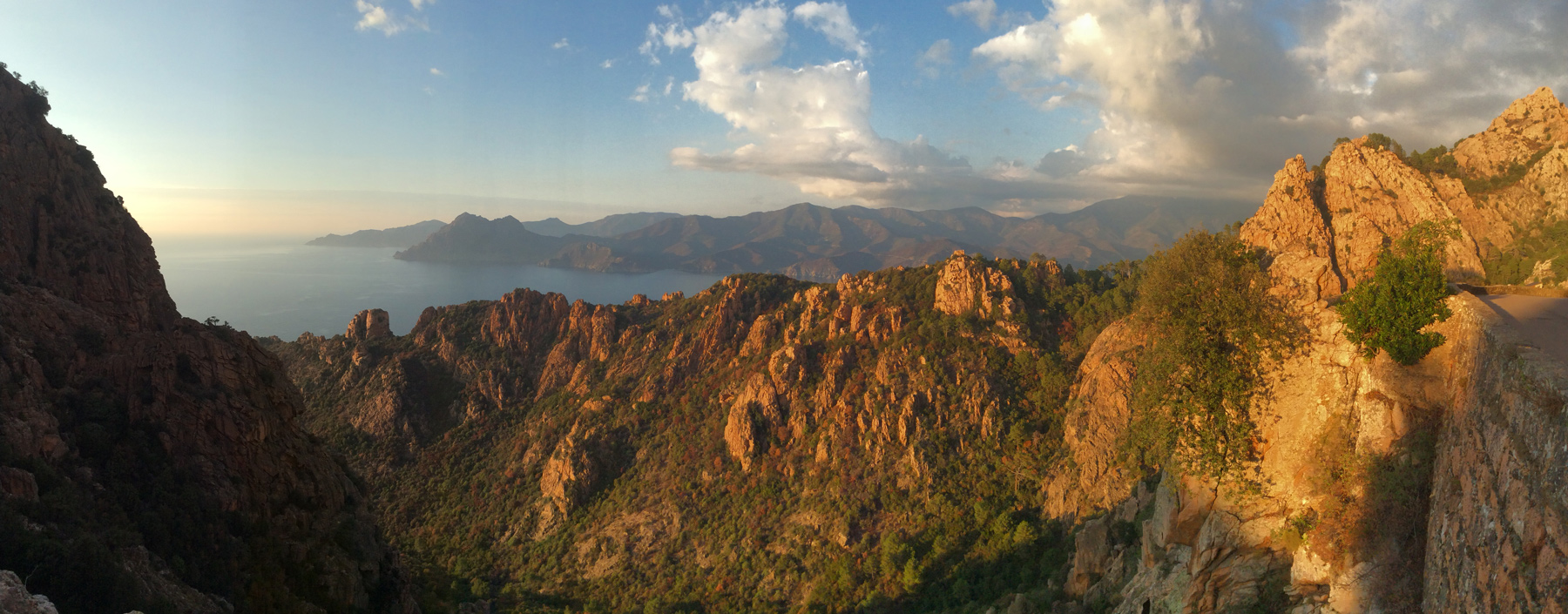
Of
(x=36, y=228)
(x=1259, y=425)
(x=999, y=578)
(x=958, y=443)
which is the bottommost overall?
(x=999, y=578)

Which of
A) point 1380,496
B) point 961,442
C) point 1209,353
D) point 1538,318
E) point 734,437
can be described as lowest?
point 734,437

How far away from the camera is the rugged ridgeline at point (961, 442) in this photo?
1255cm

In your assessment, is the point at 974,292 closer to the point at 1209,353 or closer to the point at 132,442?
the point at 1209,353

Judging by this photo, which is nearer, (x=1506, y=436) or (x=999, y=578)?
(x=1506, y=436)

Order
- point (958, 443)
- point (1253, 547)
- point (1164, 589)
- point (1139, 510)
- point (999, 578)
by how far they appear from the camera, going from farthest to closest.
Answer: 1. point (958, 443)
2. point (999, 578)
3. point (1139, 510)
4. point (1164, 589)
5. point (1253, 547)

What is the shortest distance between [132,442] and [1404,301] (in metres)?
40.8

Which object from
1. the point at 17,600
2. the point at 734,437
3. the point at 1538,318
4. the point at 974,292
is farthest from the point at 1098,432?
the point at 17,600

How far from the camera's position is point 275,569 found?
2253cm

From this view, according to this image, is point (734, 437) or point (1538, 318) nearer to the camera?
point (1538, 318)

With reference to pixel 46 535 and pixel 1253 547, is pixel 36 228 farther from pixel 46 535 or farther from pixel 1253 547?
pixel 1253 547

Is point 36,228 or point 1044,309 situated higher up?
point 36,228

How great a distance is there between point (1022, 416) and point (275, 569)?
5705cm

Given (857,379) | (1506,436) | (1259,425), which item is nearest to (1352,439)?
(1259,425)

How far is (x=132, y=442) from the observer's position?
21.8 m
